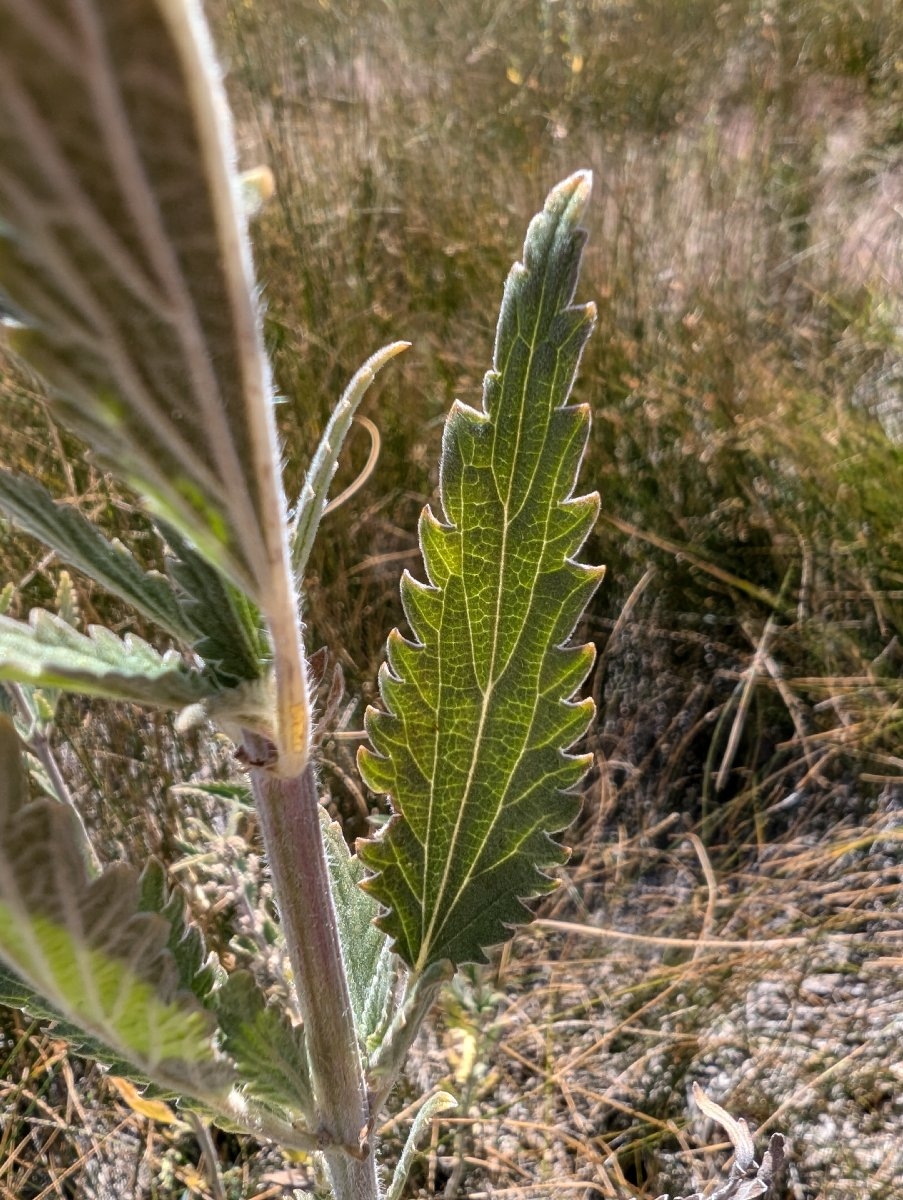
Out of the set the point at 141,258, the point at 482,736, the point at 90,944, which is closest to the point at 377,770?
the point at 482,736

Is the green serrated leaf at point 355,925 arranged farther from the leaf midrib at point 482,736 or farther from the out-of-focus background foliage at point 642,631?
the out-of-focus background foliage at point 642,631

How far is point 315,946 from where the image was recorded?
396mm

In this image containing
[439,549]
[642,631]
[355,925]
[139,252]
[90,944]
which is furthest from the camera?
[642,631]

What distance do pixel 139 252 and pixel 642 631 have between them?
162 cm

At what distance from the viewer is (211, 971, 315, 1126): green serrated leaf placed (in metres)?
0.40

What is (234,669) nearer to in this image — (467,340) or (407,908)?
(407,908)

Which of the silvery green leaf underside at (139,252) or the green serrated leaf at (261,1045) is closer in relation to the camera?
the silvery green leaf underside at (139,252)

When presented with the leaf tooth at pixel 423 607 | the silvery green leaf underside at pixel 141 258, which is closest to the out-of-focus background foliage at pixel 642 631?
the leaf tooth at pixel 423 607

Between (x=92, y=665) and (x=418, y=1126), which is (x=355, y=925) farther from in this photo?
(x=92, y=665)

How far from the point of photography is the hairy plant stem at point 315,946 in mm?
366

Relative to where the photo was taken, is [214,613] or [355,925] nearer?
[214,613]

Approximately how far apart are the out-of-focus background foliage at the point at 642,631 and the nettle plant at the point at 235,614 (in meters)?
0.53

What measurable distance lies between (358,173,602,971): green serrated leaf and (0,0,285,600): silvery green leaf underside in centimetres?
19

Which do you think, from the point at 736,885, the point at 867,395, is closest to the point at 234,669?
the point at 736,885
